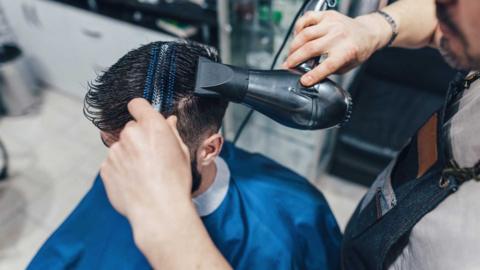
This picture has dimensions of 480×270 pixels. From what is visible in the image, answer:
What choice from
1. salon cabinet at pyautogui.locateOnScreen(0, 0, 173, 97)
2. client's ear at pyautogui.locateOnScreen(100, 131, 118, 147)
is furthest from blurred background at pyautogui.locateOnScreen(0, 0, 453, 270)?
client's ear at pyautogui.locateOnScreen(100, 131, 118, 147)

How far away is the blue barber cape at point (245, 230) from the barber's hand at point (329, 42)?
20.2 inches

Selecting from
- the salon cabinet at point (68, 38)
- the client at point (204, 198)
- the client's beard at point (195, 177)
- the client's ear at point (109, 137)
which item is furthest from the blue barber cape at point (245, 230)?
the salon cabinet at point (68, 38)

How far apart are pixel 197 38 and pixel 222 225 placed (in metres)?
1.36

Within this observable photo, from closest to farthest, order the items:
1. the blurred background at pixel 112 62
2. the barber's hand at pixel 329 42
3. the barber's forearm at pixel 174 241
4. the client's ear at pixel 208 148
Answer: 1. the barber's forearm at pixel 174 241
2. the barber's hand at pixel 329 42
3. the client's ear at pixel 208 148
4. the blurred background at pixel 112 62

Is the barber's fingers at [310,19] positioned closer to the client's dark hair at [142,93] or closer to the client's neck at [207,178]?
the client's dark hair at [142,93]

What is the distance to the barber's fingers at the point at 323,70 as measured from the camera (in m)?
0.78

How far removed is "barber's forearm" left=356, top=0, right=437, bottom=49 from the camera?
38.0 inches

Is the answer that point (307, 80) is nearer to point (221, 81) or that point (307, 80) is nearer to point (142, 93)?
point (221, 81)

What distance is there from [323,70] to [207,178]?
1.62ft

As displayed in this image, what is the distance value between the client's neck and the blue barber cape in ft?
0.26

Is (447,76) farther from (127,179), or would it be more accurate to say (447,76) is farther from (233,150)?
(127,179)

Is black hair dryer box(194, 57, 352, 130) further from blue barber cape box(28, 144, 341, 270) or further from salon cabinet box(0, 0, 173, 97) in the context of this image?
salon cabinet box(0, 0, 173, 97)

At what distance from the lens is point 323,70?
81 cm

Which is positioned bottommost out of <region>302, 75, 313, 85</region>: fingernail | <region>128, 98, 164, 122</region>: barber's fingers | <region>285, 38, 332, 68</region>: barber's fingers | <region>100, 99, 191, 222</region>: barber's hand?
<region>100, 99, 191, 222</region>: barber's hand
